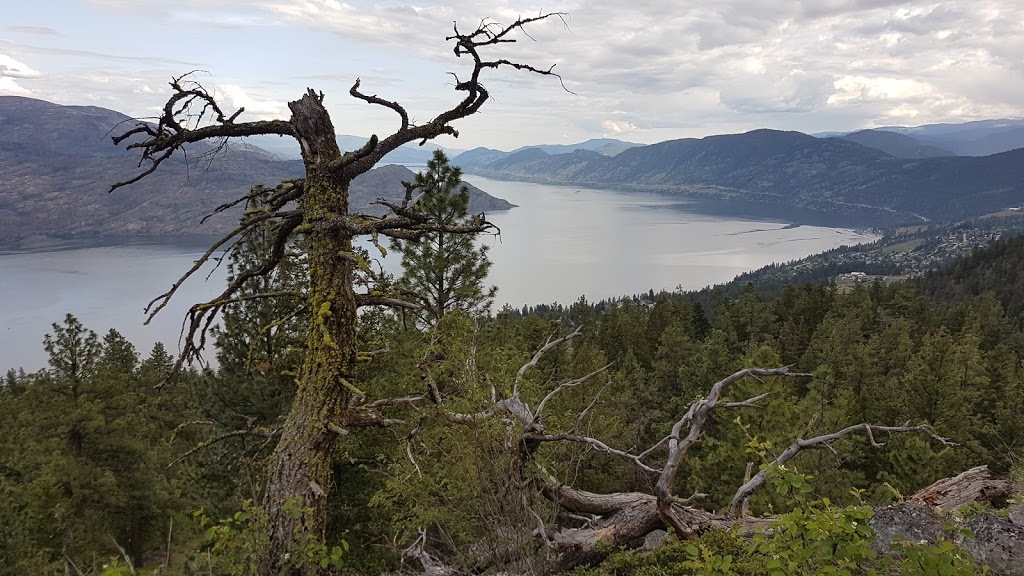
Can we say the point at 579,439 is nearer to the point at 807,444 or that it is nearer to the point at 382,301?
the point at 807,444

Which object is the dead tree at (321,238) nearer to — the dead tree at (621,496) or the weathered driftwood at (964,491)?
the dead tree at (621,496)

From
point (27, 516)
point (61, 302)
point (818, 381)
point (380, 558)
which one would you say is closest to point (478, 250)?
point (380, 558)

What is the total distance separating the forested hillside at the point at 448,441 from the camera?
17.0 feet

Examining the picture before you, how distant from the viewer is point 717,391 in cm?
575

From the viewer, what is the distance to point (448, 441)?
6.22m

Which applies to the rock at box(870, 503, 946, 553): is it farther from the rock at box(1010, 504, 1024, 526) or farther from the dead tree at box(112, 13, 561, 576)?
the dead tree at box(112, 13, 561, 576)

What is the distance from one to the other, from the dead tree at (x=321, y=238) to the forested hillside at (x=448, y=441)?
353mm

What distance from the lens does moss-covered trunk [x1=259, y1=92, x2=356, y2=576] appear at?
13.7 ft

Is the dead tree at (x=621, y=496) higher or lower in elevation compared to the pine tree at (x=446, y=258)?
lower

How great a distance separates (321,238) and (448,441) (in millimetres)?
2802

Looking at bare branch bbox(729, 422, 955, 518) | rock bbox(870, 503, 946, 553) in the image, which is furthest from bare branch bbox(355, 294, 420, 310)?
rock bbox(870, 503, 946, 553)

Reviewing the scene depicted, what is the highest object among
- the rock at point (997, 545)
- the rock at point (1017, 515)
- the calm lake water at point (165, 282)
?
the rock at point (1017, 515)

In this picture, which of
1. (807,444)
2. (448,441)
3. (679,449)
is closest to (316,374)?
(448,441)

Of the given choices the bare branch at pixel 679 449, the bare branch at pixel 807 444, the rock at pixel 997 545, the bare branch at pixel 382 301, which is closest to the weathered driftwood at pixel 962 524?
the rock at pixel 997 545
